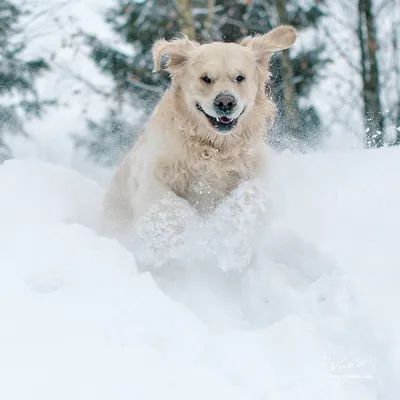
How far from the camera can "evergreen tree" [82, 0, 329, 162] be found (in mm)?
11008

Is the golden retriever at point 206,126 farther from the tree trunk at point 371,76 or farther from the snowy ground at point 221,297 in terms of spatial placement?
the tree trunk at point 371,76

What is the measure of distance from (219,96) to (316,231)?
1.02 metres

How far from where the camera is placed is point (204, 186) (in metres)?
3.98

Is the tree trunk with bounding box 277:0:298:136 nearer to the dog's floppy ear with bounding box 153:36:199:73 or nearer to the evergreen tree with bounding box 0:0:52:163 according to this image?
the evergreen tree with bounding box 0:0:52:163

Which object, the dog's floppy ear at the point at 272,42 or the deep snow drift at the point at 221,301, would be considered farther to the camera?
the dog's floppy ear at the point at 272,42

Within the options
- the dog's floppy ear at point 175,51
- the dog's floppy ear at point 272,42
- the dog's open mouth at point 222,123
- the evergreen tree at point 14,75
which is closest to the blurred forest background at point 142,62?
the evergreen tree at point 14,75

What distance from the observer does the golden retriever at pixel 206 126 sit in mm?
3844

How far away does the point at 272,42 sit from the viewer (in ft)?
13.7

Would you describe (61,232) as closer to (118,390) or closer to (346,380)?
(118,390)

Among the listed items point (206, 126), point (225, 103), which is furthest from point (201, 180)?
point (225, 103)

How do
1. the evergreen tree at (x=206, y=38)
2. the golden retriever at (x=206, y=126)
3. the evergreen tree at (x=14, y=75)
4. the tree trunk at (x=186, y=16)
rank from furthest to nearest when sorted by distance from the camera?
the evergreen tree at (x=206, y=38) → the tree trunk at (x=186, y=16) → the evergreen tree at (x=14, y=75) → the golden retriever at (x=206, y=126)

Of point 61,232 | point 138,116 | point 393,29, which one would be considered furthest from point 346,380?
point 393,29

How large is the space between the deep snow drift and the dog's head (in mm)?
570

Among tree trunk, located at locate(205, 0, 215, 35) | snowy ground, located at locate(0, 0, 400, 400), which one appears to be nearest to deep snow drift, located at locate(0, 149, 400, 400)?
snowy ground, located at locate(0, 0, 400, 400)
